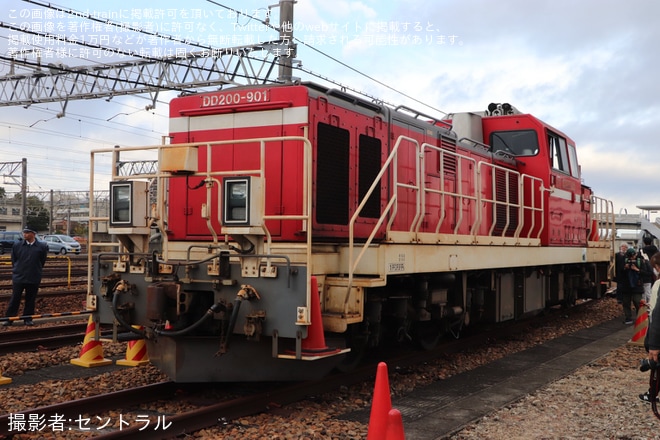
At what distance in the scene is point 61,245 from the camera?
1630 inches

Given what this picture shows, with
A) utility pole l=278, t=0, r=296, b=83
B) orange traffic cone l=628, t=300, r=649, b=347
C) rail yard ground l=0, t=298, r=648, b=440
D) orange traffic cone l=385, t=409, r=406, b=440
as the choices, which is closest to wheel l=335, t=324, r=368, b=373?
rail yard ground l=0, t=298, r=648, b=440

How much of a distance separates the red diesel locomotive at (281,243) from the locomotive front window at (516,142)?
274 cm

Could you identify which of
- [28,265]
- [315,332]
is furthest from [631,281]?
[28,265]

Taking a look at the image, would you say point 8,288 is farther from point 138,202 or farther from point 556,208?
point 556,208

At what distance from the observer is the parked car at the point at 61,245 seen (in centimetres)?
4112

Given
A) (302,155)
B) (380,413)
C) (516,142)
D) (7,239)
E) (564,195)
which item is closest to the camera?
(380,413)

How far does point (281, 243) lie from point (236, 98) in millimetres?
1749

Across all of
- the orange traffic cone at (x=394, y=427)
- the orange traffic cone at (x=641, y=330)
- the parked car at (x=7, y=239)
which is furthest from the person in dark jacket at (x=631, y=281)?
the parked car at (x=7, y=239)

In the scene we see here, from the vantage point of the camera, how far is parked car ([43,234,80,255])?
41125 mm

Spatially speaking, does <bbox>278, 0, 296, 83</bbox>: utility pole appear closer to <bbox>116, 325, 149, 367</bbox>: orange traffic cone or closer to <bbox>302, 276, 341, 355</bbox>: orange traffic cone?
<bbox>116, 325, 149, 367</bbox>: orange traffic cone

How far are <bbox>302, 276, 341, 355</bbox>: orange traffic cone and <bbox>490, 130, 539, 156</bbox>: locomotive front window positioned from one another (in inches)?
268

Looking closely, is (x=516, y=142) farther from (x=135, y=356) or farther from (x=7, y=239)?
(x=7, y=239)

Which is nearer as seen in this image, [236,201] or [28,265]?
[236,201]

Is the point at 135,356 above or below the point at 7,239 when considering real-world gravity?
below
